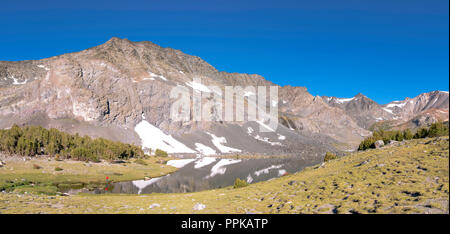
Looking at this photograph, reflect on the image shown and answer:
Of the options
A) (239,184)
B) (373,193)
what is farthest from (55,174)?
(373,193)

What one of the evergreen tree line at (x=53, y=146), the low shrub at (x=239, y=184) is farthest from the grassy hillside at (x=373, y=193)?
the evergreen tree line at (x=53, y=146)

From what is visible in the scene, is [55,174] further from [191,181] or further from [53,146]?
[53,146]

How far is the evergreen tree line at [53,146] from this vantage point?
359 feet

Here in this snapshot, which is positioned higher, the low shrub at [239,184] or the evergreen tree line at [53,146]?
the evergreen tree line at [53,146]

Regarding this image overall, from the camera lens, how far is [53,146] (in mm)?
117125

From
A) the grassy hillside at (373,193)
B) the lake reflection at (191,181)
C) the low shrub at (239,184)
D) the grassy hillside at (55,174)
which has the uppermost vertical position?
the grassy hillside at (373,193)

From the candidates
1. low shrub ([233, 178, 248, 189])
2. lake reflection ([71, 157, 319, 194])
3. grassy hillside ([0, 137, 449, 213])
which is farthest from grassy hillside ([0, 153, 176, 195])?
grassy hillside ([0, 137, 449, 213])

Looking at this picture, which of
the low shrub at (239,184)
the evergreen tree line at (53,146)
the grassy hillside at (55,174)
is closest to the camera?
the low shrub at (239,184)

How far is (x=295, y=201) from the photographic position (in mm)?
21328

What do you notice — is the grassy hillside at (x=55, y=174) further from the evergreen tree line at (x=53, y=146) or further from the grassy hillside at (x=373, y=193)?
the grassy hillside at (x=373, y=193)

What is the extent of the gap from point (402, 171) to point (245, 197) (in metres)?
15.4
